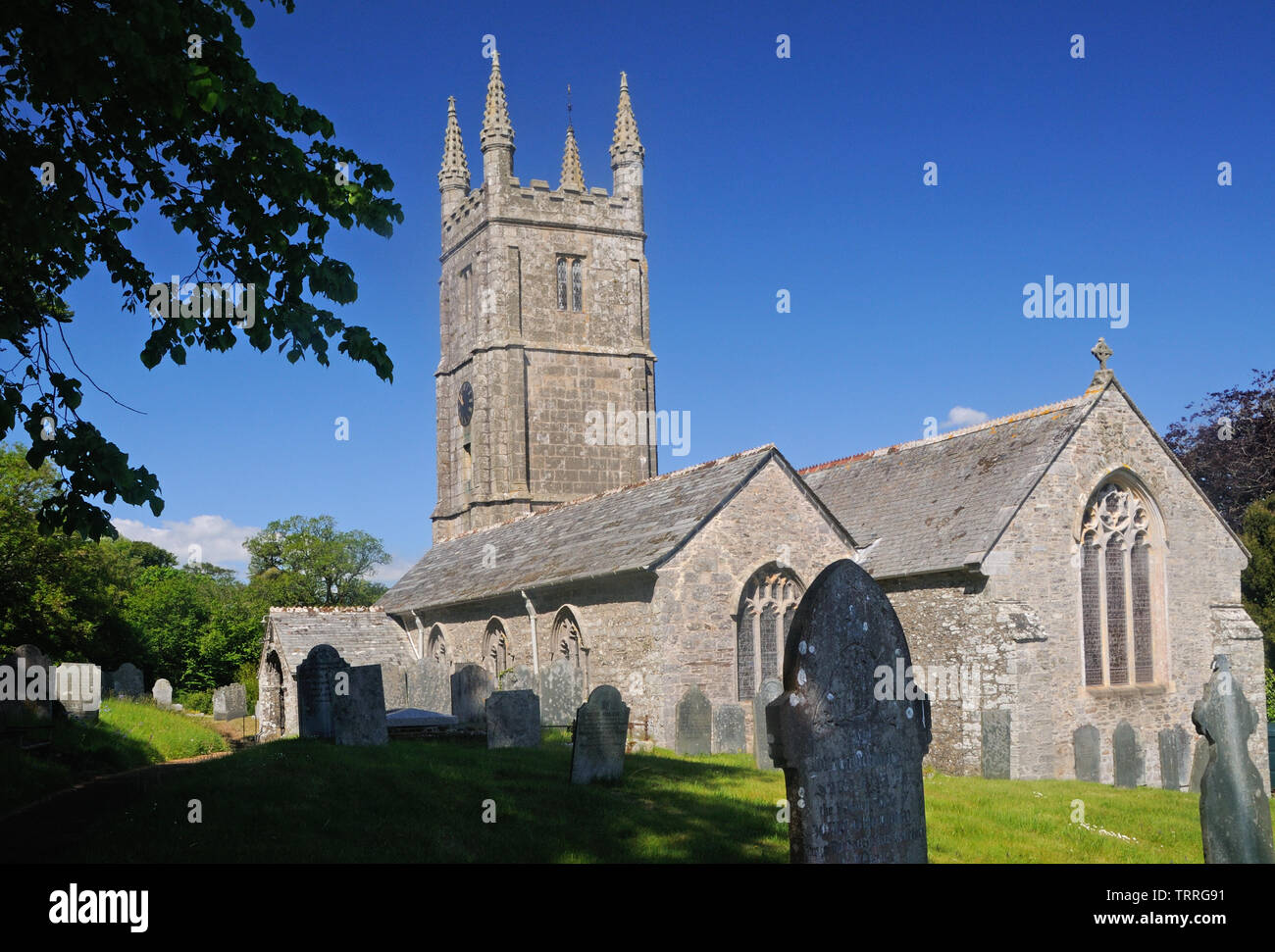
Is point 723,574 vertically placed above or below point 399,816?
above

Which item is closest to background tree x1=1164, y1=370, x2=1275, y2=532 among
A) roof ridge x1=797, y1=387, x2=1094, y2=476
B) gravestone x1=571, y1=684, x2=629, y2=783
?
roof ridge x1=797, y1=387, x2=1094, y2=476

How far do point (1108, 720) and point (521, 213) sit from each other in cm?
3066

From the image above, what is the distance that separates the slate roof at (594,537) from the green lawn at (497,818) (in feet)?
23.2

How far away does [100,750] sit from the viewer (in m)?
18.1

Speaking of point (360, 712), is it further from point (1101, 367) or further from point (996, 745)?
point (1101, 367)

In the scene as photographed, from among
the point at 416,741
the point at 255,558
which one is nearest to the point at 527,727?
the point at 416,741

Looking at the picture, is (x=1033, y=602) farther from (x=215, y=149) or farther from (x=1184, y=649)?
(x=215, y=149)

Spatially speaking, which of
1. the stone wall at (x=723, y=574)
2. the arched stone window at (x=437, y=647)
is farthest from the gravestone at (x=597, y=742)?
the arched stone window at (x=437, y=647)

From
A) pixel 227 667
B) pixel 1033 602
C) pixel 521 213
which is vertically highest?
pixel 521 213

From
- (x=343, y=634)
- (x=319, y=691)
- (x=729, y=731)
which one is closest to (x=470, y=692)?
(x=319, y=691)

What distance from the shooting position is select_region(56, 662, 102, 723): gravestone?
76.4 feet

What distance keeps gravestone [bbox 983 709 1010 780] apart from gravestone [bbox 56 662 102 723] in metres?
17.5

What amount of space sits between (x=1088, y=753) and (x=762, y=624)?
626 centimetres
